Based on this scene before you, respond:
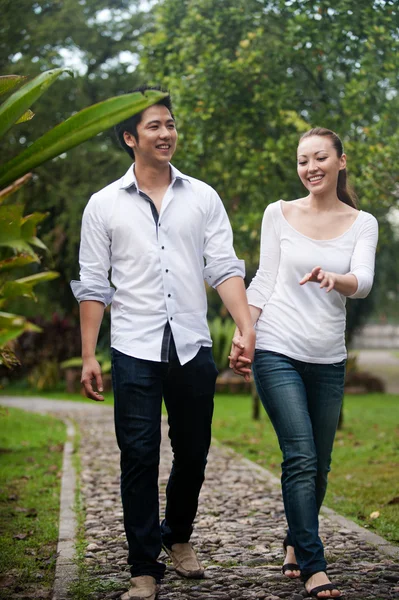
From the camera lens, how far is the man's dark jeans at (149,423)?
13.4 feet

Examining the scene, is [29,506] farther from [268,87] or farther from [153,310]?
[268,87]

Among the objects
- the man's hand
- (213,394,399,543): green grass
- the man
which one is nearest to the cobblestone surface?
the man

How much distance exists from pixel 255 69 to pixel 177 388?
21.6 feet

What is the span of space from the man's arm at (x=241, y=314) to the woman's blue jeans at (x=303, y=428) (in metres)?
0.13

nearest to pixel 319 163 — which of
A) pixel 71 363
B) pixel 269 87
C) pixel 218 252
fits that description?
pixel 218 252

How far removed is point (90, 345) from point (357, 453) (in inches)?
254

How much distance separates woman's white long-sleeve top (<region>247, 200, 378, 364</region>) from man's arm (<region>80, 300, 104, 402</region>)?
747 mm

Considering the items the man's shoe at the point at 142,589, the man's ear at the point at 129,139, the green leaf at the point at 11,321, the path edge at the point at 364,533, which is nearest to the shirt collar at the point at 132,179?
the man's ear at the point at 129,139

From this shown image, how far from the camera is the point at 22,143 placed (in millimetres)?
20016

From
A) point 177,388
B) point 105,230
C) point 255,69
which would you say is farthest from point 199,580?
point 255,69

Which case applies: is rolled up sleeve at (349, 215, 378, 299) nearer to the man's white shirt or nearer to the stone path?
the man's white shirt

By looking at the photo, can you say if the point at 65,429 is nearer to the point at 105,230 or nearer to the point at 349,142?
the point at 349,142

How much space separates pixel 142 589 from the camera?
13.1ft

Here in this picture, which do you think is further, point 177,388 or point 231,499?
point 231,499
